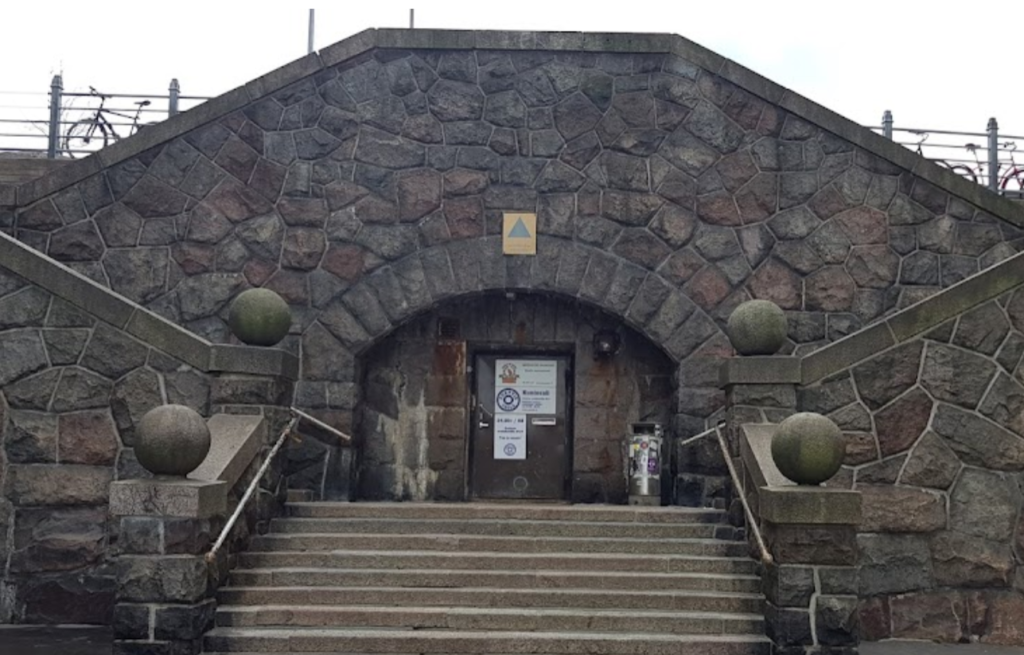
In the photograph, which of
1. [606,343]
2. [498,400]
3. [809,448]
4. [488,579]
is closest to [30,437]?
[488,579]

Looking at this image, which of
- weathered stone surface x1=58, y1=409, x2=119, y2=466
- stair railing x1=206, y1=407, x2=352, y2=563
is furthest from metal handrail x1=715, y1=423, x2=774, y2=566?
weathered stone surface x1=58, y1=409, x2=119, y2=466

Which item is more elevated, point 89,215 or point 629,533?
point 89,215

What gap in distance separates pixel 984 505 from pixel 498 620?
394 centimetres

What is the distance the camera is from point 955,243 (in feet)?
36.5

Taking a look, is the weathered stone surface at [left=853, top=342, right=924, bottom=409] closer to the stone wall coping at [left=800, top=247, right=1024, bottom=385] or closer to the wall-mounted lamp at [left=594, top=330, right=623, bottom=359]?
the stone wall coping at [left=800, top=247, right=1024, bottom=385]

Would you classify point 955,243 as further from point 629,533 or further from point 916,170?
point 629,533

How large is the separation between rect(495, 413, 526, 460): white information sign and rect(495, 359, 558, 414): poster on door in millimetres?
71

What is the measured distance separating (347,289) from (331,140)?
1544 mm

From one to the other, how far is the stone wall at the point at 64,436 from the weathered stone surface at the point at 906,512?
17.0ft

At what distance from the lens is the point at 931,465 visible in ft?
28.4

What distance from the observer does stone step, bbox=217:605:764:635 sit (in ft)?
24.4

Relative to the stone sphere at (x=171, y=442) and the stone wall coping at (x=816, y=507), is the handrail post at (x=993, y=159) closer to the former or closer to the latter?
the stone wall coping at (x=816, y=507)

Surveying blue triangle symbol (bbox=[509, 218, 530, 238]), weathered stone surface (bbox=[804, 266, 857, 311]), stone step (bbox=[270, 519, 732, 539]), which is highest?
blue triangle symbol (bbox=[509, 218, 530, 238])

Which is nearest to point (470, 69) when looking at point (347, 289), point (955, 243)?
point (347, 289)
